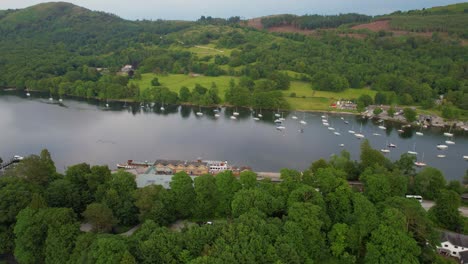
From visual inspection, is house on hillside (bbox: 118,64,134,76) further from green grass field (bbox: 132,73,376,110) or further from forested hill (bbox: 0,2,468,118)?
green grass field (bbox: 132,73,376,110)

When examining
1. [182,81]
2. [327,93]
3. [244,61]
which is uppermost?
[244,61]

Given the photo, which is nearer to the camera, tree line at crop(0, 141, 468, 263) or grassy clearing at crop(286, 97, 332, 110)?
tree line at crop(0, 141, 468, 263)

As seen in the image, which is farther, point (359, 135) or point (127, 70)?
point (127, 70)

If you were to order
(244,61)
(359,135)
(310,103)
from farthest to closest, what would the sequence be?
(244,61)
(310,103)
(359,135)

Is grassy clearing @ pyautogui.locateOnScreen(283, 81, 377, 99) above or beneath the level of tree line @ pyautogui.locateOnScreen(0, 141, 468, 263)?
above

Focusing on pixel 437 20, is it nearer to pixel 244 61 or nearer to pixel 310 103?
pixel 244 61

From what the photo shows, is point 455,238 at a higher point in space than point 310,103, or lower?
lower

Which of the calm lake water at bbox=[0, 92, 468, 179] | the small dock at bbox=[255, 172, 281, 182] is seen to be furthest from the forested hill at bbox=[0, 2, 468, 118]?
the small dock at bbox=[255, 172, 281, 182]

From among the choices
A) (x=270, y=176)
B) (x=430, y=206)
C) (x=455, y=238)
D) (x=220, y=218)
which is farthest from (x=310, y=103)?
(x=455, y=238)
